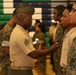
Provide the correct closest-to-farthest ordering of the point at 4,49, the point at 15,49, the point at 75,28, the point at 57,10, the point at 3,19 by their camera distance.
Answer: the point at 75,28
the point at 15,49
the point at 4,49
the point at 57,10
the point at 3,19

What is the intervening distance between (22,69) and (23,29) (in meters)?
0.49

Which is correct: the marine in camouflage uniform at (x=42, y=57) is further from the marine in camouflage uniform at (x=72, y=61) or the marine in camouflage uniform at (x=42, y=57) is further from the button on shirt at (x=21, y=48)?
the marine in camouflage uniform at (x=72, y=61)

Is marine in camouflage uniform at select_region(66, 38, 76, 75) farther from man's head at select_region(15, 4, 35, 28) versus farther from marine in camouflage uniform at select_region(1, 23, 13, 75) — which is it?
marine in camouflage uniform at select_region(1, 23, 13, 75)

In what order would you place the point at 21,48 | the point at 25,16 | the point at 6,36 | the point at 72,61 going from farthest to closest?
1. the point at 6,36
2. the point at 25,16
3. the point at 21,48
4. the point at 72,61

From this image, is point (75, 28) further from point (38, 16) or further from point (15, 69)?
point (38, 16)

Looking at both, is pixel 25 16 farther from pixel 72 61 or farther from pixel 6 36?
pixel 72 61

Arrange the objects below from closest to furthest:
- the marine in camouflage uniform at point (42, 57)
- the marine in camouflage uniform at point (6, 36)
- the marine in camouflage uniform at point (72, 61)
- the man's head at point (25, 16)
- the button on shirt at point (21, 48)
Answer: the marine in camouflage uniform at point (72, 61)
the button on shirt at point (21, 48)
the man's head at point (25, 16)
the marine in camouflage uniform at point (6, 36)
the marine in camouflage uniform at point (42, 57)

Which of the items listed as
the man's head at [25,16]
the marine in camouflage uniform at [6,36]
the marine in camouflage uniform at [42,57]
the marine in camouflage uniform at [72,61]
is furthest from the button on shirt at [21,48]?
the marine in camouflage uniform at [42,57]

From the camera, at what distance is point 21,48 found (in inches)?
136

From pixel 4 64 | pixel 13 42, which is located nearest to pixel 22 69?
pixel 13 42

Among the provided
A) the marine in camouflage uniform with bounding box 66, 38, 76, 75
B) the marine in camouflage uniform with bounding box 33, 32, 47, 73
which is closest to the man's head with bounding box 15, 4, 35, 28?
the marine in camouflage uniform with bounding box 66, 38, 76, 75

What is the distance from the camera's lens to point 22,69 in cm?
357

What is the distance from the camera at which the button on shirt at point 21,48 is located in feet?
11.3

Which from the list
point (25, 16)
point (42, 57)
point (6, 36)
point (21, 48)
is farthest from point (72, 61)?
point (42, 57)
